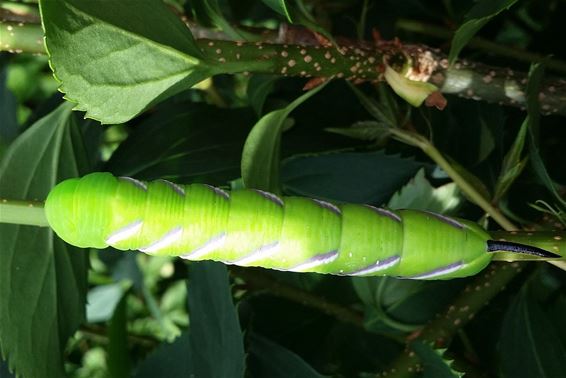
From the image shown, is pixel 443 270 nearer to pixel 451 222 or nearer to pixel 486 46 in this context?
pixel 451 222

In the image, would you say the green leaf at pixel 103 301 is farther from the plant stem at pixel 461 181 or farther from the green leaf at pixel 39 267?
the plant stem at pixel 461 181

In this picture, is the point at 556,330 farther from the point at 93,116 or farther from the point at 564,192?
the point at 93,116

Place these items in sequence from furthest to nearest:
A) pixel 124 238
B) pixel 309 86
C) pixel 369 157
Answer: pixel 369 157, pixel 309 86, pixel 124 238

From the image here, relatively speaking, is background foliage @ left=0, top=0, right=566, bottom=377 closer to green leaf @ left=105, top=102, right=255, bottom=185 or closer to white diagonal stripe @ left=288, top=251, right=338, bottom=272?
green leaf @ left=105, top=102, right=255, bottom=185

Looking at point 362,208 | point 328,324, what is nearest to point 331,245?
point 362,208

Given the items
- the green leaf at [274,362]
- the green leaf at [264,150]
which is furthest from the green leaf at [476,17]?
the green leaf at [274,362]

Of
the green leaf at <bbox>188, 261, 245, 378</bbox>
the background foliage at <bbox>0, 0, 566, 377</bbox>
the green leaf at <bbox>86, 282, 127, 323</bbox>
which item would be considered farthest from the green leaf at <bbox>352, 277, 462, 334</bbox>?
the green leaf at <bbox>86, 282, 127, 323</bbox>

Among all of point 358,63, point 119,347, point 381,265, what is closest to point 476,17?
point 358,63
